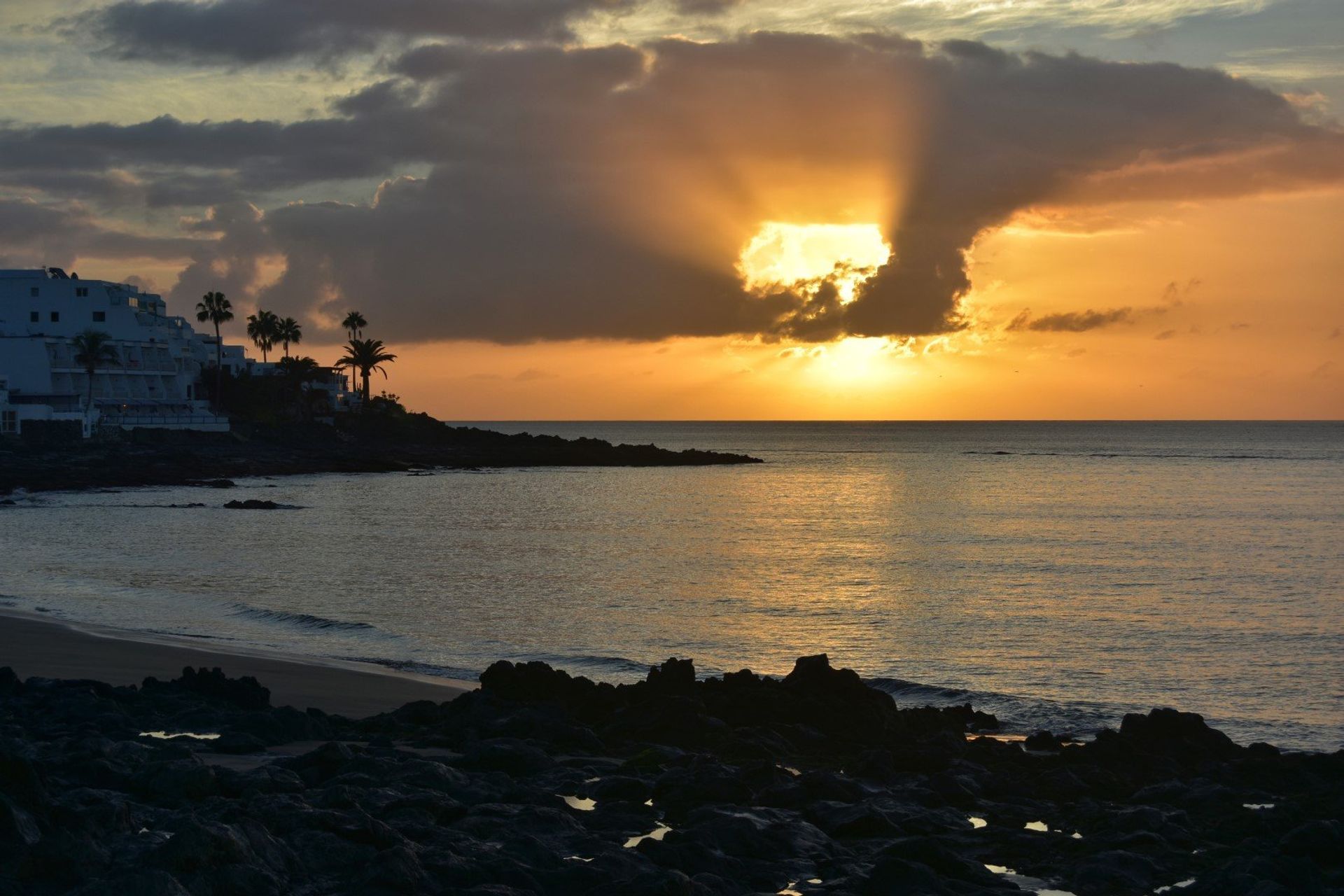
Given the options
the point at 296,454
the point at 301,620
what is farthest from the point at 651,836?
the point at 296,454

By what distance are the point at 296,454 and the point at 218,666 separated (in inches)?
4244

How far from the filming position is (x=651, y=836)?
14469mm

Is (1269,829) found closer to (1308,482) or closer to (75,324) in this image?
(1308,482)

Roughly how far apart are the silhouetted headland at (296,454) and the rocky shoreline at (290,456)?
0.44ft

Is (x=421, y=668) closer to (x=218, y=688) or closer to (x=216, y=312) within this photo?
(x=218, y=688)

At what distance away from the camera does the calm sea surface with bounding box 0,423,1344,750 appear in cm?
2881

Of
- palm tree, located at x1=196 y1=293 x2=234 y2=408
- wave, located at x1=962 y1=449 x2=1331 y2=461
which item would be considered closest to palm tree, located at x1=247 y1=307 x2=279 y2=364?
palm tree, located at x1=196 y1=293 x2=234 y2=408

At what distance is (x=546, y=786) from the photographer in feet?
54.3

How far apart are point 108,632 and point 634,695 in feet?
55.3

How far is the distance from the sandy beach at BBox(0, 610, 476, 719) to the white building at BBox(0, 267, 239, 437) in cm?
9695

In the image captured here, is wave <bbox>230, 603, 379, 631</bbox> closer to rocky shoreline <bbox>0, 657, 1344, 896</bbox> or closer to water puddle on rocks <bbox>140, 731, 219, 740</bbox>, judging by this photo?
rocky shoreline <bbox>0, 657, 1344, 896</bbox>

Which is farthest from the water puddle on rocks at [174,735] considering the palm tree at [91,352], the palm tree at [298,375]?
the palm tree at [298,375]

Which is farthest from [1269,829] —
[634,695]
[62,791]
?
[62,791]

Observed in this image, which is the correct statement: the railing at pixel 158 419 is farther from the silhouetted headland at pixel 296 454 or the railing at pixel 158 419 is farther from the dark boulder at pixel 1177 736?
the dark boulder at pixel 1177 736
